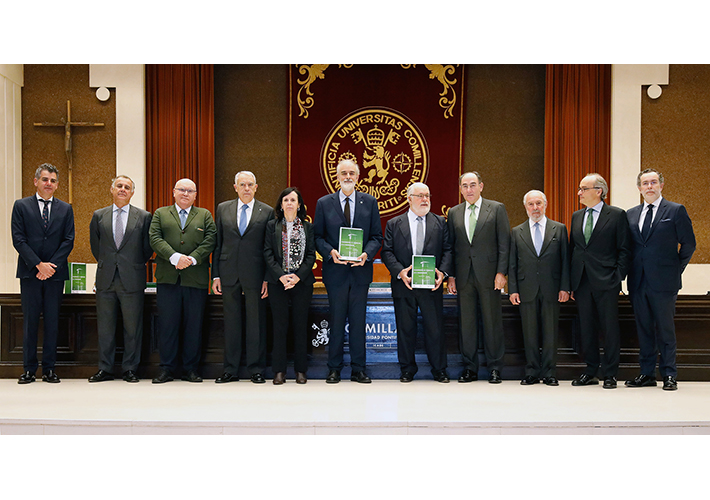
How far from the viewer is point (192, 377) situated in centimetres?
448

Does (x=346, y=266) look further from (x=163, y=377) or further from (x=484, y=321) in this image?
(x=163, y=377)

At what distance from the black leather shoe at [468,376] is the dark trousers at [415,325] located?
0.52ft

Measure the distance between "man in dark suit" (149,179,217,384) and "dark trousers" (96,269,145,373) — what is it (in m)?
0.19

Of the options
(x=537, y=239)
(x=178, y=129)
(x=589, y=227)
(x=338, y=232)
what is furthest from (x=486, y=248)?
(x=178, y=129)

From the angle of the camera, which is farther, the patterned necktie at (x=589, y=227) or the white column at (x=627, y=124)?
the white column at (x=627, y=124)

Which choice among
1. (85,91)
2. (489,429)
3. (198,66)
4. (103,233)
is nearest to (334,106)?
(198,66)

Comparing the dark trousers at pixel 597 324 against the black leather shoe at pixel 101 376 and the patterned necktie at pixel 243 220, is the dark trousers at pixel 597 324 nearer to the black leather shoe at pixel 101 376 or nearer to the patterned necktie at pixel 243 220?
the patterned necktie at pixel 243 220

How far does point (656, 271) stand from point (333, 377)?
238 centimetres

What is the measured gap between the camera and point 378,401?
3645mm

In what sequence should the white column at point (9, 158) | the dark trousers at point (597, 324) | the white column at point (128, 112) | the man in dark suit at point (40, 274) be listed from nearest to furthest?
the dark trousers at point (597, 324)
the man in dark suit at point (40, 274)
the white column at point (9, 158)
the white column at point (128, 112)

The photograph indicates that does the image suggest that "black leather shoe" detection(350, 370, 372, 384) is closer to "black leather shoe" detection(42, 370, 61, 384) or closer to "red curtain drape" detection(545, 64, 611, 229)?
"black leather shoe" detection(42, 370, 61, 384)

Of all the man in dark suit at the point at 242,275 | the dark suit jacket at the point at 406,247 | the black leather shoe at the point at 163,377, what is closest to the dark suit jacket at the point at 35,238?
the black leather shoe at the point at 163,377

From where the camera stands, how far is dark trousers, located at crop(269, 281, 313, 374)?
432 cm

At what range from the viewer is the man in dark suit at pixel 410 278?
438 centimetres
